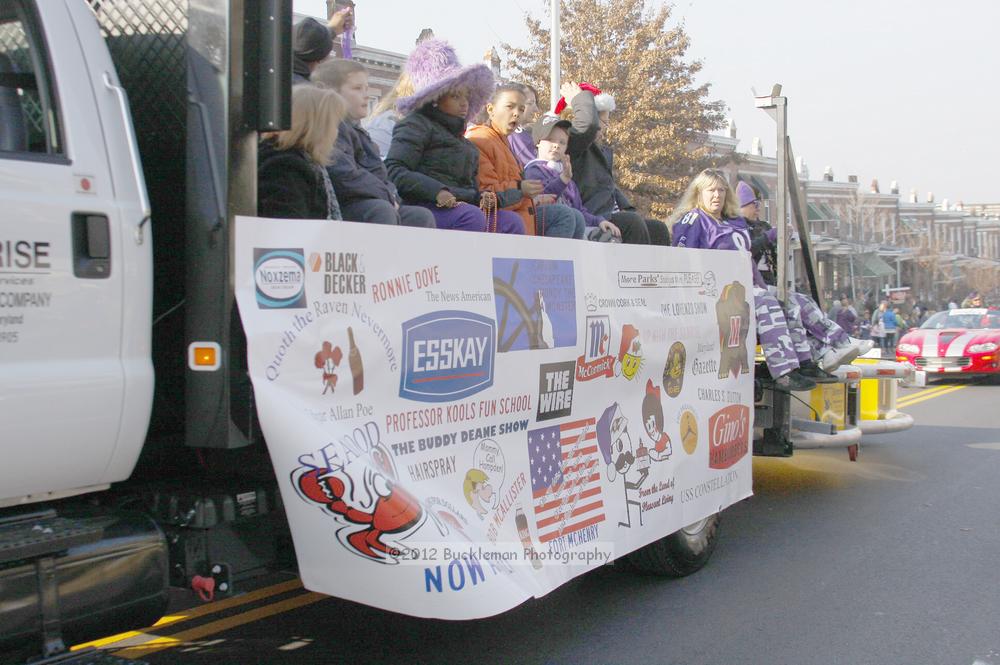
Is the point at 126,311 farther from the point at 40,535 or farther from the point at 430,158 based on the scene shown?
the point at 430,158

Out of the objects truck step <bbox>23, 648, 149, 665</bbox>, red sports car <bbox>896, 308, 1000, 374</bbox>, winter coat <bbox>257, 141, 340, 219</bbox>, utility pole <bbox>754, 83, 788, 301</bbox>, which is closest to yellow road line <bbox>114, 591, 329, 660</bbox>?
truck step <bbox>23, 648, 149, 665</bbox>

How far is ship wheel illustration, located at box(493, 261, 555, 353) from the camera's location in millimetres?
3715

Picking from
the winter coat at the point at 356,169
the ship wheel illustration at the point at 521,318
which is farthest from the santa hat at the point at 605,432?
the winter coat at the point at 356,169

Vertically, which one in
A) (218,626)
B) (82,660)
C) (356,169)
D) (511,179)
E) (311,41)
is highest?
(311,41)

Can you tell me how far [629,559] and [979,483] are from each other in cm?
462

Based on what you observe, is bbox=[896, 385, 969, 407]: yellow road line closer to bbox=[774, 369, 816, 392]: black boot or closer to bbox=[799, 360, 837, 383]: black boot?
bbox=[799, 360, 837, 383]: black boot

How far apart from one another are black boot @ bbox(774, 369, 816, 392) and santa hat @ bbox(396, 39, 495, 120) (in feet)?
9.40

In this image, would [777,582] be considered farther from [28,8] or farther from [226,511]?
[28,8]

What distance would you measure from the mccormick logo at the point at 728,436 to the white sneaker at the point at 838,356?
4.45 feet

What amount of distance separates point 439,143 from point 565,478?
6.40ft

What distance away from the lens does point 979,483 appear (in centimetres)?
850

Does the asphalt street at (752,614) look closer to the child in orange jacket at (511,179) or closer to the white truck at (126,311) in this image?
the white truck at (126,311)

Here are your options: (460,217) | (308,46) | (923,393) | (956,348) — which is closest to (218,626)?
(460,217)

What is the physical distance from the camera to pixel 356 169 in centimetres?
397
